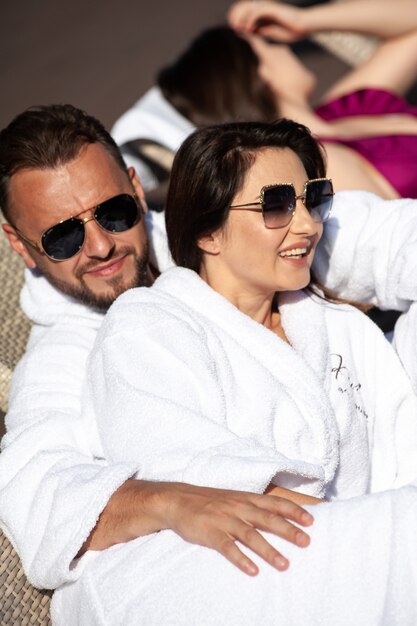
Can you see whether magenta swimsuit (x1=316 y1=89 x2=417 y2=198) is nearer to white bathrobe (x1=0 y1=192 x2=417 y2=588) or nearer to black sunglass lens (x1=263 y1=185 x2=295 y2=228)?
white bathrobe (x1=0 y1=192 x2=417 y2=588)

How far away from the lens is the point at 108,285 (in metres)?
2.04

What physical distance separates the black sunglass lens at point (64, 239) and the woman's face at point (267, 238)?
1.20 ft

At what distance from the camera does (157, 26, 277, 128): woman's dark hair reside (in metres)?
3.06

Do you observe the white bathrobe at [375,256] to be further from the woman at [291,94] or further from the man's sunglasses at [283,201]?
the woman at [291,94]

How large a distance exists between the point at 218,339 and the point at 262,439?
253 mm

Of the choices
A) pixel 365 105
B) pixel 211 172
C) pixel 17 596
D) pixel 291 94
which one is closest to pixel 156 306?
pixel 211 172

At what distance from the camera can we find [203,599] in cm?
130

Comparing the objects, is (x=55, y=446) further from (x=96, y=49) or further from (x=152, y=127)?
(x=96, y=49)

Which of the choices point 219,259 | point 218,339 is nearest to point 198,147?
point 219,259

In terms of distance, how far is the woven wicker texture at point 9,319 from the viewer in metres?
2.16

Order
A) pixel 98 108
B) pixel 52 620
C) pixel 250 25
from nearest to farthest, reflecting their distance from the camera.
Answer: pixel 52 620, pixel 250 25, pixel 98 108

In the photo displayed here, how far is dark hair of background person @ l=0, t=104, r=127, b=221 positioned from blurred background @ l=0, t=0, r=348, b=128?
2.20m

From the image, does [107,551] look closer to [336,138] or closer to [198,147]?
[198,147]

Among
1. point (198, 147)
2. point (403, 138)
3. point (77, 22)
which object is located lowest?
point (403, 138)
